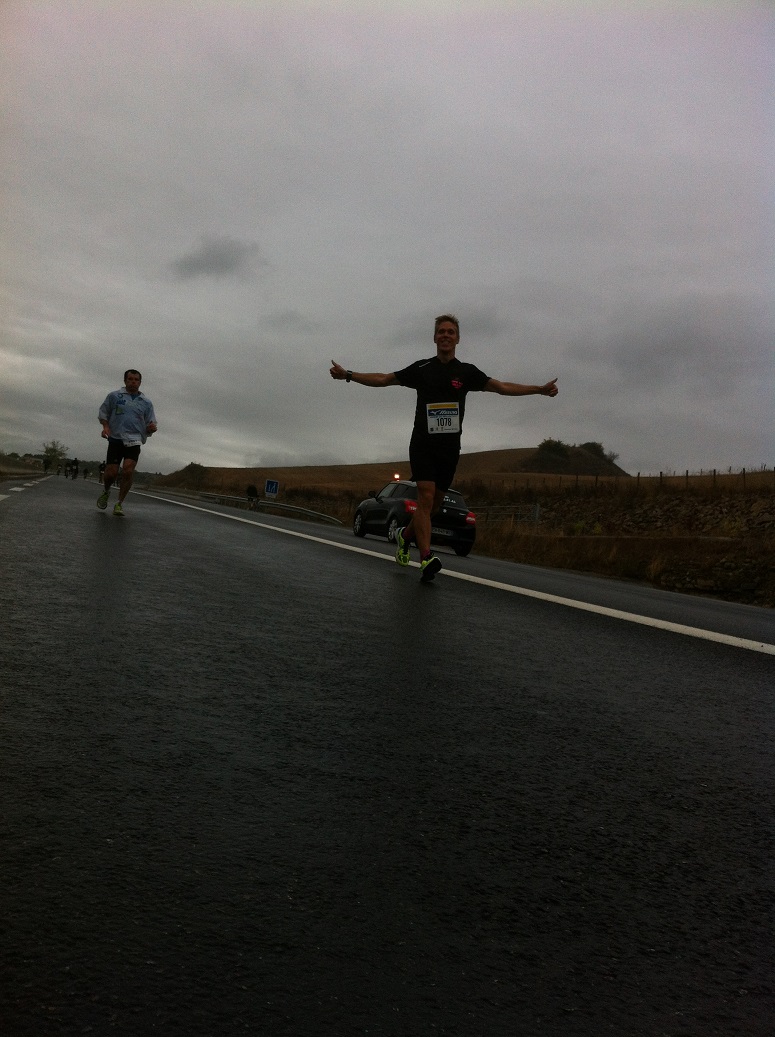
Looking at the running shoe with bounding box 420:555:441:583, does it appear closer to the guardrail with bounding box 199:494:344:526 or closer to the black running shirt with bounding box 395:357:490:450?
the black running shirt with bounding box 395:357:490:450

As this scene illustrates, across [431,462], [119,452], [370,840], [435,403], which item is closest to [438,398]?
[435,403]

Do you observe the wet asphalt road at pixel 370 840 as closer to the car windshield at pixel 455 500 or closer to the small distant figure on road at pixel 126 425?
the small distant figure on road at pixel 126 425

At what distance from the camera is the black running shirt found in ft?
27.7

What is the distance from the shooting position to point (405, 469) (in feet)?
404

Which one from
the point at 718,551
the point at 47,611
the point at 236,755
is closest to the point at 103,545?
the point at 47,611

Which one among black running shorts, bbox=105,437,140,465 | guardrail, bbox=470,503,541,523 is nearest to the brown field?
guardrail, bbox=470,503,541,523

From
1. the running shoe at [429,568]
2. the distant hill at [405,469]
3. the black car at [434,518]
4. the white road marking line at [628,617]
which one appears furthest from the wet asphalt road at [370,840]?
the distant hill at [405,469]

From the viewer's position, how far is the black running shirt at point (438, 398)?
843 cm

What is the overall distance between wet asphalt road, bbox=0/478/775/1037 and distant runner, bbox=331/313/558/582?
156 inches

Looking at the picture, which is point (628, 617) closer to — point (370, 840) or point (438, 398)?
point (438, 398)

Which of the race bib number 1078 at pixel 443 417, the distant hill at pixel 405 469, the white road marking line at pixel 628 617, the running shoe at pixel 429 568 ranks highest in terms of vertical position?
the distant hill at pixel 405 469

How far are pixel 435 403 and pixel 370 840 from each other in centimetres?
650

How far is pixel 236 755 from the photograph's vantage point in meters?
2.72

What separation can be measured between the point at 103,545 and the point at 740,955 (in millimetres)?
7923
